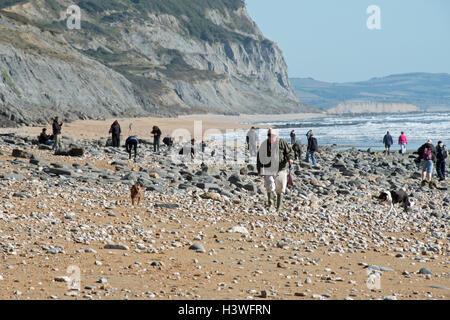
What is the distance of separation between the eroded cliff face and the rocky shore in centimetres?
3504

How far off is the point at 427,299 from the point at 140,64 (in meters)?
141

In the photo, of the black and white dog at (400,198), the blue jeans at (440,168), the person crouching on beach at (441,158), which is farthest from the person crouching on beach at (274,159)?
the blue jeans at (440,168)

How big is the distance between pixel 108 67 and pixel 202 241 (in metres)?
96.6

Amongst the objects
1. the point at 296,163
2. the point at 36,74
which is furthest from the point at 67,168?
the point at 36,74

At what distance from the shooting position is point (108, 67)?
104 meters

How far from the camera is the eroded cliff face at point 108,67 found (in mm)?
67000

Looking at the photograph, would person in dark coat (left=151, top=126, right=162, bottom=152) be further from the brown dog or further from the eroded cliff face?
the eroded cliff face

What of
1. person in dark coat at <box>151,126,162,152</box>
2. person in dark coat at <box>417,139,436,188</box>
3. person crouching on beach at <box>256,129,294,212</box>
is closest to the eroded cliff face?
person in dark coat at <box>151,126,162,152</box>

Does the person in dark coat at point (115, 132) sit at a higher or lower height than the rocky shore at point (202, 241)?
higher

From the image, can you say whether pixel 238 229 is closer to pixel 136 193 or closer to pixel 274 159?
pixel 274 159

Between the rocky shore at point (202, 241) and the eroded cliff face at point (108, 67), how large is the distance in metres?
35.0

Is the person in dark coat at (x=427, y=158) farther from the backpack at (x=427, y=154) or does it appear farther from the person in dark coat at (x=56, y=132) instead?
the person in dark coat at (x=56, y=132)
